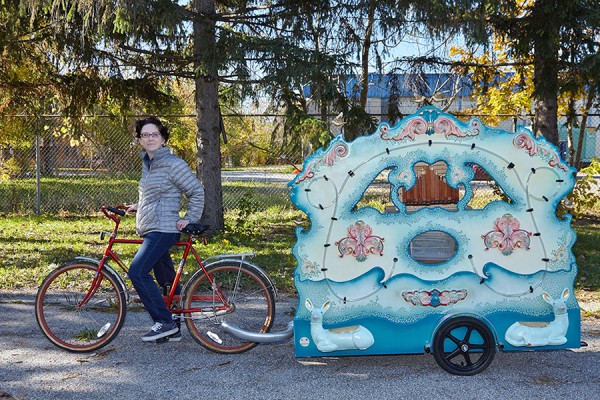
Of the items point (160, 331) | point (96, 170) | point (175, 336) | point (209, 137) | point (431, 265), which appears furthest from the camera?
point (96, 170)

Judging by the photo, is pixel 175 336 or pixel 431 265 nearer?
pixel 431 265

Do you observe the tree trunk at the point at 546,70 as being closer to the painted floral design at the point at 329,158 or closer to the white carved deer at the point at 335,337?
the painted floral design at the point at 329,158

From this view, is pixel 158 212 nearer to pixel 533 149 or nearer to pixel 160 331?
pixel 160 331

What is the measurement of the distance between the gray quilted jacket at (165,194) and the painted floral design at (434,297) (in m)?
1.59

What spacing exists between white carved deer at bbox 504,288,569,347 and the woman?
230 cm

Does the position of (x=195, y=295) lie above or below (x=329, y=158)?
below

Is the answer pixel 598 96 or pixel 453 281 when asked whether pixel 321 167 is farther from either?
pixel 598 96

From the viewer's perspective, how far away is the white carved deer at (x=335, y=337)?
448 centimetres

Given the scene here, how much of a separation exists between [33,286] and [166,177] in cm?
325

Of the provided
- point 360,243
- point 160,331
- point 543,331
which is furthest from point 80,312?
point 543,331

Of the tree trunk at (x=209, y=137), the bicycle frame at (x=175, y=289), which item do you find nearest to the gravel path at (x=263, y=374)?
the bicycle frame at (x=175, y=289)

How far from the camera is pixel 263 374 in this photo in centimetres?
451

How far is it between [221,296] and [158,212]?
2.49 ft

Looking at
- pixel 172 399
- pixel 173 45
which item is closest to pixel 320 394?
pixel 172 399
